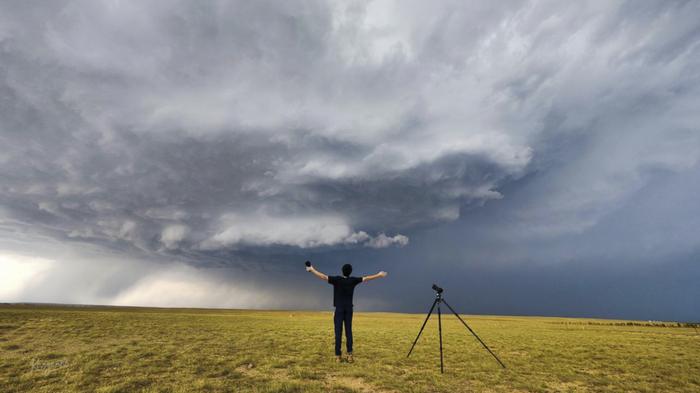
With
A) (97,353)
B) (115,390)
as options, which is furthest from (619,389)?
(97,353)

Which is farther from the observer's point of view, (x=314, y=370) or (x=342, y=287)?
(x=314, y=370)

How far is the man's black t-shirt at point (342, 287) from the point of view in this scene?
11297 millimetres

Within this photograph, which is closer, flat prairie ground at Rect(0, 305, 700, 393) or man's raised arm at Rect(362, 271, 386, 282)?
flat prairie ground at Rect(0, 305, 700, 393)

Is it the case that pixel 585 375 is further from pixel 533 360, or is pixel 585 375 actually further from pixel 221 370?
pixel 221 370

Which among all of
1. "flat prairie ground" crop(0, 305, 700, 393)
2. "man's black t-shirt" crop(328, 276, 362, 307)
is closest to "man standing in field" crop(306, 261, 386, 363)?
"man's black t-shirt" crop(328, 276, 362, 307)

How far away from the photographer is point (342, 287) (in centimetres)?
1134

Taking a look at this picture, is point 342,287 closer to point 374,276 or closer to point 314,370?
point 374,276

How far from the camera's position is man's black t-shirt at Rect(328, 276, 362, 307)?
37.1 ft

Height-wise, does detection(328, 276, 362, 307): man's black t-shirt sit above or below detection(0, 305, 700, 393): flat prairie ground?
above

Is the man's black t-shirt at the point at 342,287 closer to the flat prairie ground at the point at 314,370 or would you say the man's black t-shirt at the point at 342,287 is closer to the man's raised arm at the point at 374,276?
the man's raised arm at the point at 374,276

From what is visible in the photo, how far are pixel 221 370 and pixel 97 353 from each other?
7346mm

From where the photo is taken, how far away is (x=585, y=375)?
12.1 m

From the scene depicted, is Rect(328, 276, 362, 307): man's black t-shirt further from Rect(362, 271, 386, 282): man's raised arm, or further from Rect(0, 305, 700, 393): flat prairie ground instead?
Rect(0, 305, 700, 393): flat prairie ground

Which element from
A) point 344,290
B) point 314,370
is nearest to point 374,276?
point 344,290
